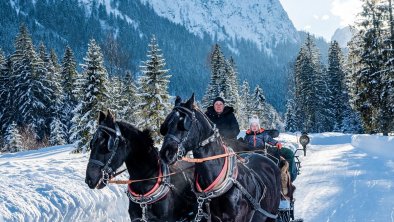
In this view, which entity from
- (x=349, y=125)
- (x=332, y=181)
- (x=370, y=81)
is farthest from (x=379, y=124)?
(x=349, y=125)

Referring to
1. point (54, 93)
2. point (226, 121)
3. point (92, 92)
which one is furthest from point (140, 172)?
point (54, 93)

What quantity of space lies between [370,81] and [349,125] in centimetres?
2876

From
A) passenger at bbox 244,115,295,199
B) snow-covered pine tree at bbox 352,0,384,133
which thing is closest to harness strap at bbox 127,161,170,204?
passenger at bbox 244,115,295,199

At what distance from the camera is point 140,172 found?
6.27 meters

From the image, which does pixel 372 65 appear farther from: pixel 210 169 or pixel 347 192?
pixel 210 169

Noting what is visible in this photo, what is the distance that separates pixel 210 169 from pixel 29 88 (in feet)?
139

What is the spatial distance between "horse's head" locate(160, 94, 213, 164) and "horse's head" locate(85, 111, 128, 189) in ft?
3.99

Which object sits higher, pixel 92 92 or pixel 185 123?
pixel 92 92

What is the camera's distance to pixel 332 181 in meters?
14.2

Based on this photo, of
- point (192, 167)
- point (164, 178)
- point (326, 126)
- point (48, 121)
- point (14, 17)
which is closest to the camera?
point (164, 178)

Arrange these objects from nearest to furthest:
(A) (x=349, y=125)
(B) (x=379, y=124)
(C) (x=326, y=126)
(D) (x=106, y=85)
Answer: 1. (D) (x=106, y=85)
2. (B) (x=379, y=124)
3. (A) (x=349, y=125)
4. (C) (x=326, y=126)

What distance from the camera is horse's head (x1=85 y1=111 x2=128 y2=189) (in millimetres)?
5523

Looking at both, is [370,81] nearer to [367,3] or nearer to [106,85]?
[367,3]

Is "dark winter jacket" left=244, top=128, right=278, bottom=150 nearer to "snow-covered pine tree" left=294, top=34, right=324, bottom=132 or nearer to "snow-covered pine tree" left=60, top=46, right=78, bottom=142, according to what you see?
"snow-covered pine tree" left=60, top=46, right=78, bottom=142
